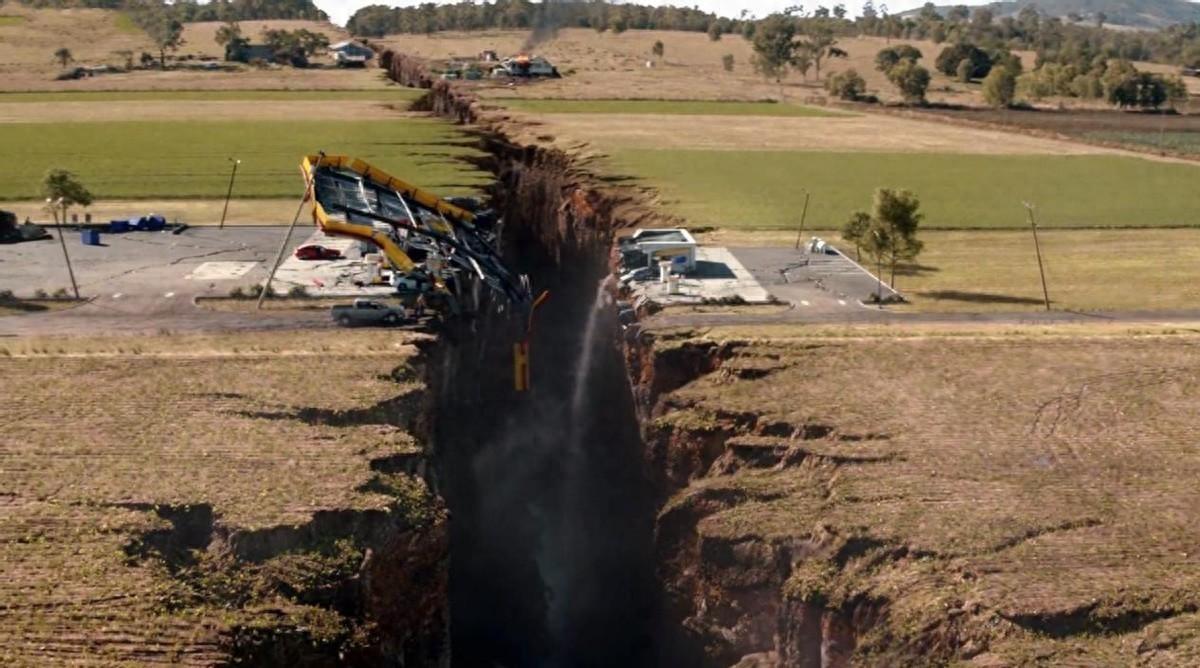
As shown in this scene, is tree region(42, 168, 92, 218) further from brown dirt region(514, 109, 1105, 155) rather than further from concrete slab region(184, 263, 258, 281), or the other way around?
brown dirt region(514, 109, 1105, 155)

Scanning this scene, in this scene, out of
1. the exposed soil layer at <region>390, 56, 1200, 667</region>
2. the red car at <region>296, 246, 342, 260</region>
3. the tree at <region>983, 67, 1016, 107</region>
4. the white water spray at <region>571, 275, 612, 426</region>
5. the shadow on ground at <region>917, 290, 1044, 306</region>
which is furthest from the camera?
the tree at <region>983, 67, 1016, 107</region>

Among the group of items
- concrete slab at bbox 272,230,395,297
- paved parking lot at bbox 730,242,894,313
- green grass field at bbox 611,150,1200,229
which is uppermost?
green grass field at bbox 611,150,1200,229

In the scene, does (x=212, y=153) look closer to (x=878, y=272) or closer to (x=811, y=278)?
(x=811, y=278)

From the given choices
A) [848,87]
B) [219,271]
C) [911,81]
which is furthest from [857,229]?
[848,87]

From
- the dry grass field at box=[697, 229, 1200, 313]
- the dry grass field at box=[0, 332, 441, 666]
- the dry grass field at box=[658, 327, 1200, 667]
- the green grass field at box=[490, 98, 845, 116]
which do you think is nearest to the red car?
the dry grass field at box=[0, 332, 441, 666]

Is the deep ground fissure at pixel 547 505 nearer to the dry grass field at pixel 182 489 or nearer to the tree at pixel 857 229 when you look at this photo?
the dry grass field at pixel 182 489

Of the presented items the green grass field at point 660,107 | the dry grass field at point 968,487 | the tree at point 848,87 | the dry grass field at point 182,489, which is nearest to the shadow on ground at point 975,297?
the dry grass field at point 968,487

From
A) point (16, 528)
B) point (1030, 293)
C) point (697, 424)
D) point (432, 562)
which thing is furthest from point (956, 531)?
point (1030, 293)
